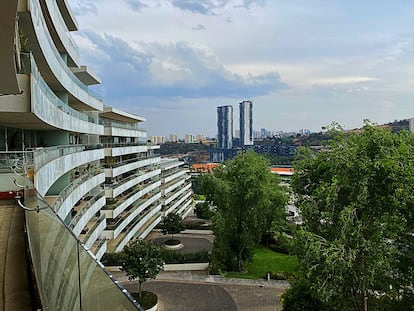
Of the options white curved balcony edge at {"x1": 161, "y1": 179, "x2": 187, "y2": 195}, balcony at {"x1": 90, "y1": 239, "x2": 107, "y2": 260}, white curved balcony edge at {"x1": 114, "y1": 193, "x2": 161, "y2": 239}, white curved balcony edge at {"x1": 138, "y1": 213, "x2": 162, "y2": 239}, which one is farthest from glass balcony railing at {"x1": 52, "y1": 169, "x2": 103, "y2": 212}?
white curved balcony edge at {"x1": 161, "y1": 179, "x2": 187, "y2": 195}

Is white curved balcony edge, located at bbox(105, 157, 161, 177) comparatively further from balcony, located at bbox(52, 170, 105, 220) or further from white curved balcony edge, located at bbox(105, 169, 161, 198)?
balcony, located at bbox(52, 170, 105, 220)

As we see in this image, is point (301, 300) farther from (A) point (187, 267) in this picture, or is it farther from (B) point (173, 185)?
(B) point (173, 185)

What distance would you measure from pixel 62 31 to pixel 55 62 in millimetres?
3637

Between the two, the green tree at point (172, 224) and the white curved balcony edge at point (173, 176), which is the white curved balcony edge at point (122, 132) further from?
the green tree at point (172, 224)

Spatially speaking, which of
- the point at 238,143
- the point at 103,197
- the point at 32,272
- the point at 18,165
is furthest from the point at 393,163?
the point at 238,143

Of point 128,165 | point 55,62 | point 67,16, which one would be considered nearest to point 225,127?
point 128,165

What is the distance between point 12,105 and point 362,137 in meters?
11.5

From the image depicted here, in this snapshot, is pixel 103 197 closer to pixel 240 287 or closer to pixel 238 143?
pixel 240 287

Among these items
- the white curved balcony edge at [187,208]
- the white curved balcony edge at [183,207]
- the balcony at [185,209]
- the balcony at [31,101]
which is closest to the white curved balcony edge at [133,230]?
the white curved balcony edge at [183,207]

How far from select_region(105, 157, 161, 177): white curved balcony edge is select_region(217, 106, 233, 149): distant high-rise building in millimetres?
89989

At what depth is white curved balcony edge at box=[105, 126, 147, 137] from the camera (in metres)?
26.2

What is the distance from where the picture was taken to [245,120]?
126 meters

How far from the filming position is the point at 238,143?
13362cm

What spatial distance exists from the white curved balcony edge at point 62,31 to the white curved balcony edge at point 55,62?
1377 mm
